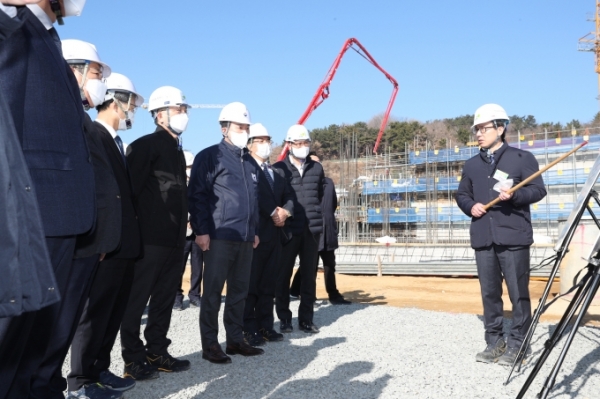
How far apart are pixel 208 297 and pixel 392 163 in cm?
4766

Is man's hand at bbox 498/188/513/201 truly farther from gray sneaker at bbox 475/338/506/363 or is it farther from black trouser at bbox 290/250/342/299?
black trouser at bbox 290/250/342/299

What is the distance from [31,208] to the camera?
1729 mm

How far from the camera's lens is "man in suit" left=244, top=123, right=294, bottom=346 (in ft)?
21.2

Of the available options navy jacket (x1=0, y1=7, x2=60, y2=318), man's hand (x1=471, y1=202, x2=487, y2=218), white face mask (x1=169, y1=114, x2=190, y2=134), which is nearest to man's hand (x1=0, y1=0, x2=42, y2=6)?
navy jacket (x1=0, y1=7, x2=60, y2=318)

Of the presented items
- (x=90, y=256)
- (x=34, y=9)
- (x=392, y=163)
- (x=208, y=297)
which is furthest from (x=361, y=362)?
(x=392, y=163)

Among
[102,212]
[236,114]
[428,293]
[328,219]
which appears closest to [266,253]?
[236,114]

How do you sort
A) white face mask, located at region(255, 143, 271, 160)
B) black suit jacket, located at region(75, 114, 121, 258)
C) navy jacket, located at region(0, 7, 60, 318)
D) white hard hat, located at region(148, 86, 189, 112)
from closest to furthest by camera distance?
navy jacket, located at region(0, 7, 60, 318), black suit jacket, located at region(75, 114, 121, 258), white hard hat, located at region(148, 86, 189, 112), white face mask, located at region(255, 143, 271, 160)

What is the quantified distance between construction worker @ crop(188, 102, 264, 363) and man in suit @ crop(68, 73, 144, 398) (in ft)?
3.49

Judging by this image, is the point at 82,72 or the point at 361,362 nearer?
the point at 82,72

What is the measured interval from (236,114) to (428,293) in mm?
9672

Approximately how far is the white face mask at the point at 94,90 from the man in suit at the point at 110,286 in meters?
0.19

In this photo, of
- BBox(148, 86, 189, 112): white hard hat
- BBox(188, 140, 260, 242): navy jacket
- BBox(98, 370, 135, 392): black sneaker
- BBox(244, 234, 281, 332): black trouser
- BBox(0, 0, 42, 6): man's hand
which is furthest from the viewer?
BBox(244, 234, 281, 332): black trouser

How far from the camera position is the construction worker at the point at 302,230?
23.6 feet

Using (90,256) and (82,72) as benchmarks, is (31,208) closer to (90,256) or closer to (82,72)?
(90,256)
